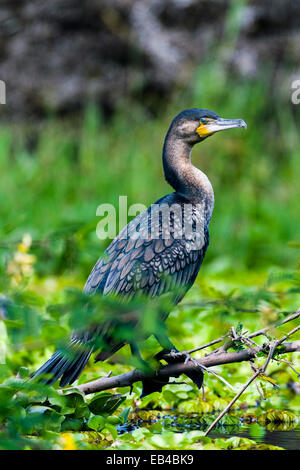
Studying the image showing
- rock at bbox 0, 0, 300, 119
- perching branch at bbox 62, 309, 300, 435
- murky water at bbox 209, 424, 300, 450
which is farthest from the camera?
rock at bbox 0, 0, 300, 119

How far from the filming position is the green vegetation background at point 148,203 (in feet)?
8.13

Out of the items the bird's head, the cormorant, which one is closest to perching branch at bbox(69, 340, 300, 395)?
the cormorant

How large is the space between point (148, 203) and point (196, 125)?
12.7 feet

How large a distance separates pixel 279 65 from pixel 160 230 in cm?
648

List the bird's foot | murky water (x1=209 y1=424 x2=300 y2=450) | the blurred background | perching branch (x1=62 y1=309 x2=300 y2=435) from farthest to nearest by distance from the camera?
the blurred background → murky water (x1=209 y1=424 x2=300 y2=450) → the bird's foot → perching branch (x1=62 y1=309 x2=300 y2=435)

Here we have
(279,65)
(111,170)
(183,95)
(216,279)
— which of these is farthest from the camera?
(279,65)

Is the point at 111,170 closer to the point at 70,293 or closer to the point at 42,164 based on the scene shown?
the point at 42,164

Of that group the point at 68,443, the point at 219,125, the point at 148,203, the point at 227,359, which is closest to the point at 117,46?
the point at 148,203

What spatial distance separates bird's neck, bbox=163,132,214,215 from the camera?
2.61 m

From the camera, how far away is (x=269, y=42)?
8609mm

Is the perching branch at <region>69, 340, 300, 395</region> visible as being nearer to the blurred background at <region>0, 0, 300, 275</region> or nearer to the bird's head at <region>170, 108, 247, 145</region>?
the bird's head at <region>170, 108, 247, 145</region>

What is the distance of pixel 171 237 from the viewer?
8.71 feet
